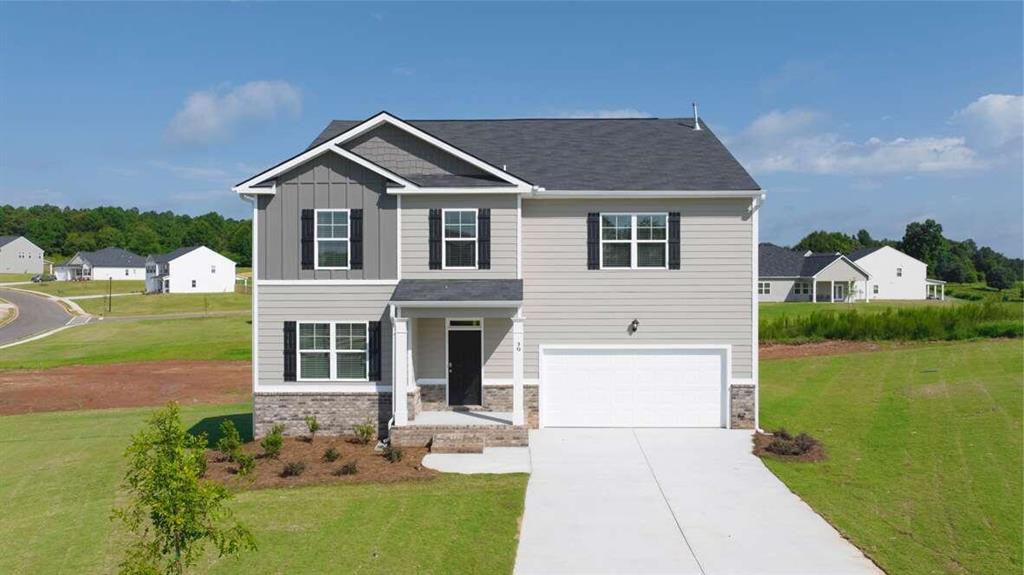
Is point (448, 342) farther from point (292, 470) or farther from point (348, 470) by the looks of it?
point (292, 470)

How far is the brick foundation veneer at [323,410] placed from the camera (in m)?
16.4

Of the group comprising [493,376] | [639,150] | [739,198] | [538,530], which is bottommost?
[538,530]

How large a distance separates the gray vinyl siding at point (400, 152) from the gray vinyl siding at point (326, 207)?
3.37ft

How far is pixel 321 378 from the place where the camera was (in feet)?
54.3

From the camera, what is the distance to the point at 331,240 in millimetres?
16609

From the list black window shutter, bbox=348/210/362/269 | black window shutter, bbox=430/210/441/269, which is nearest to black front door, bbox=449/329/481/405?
black window shutter, bbox=430/210/441/269

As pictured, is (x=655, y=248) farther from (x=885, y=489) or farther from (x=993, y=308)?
(x=993, y=308)

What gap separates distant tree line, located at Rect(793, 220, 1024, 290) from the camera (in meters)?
105

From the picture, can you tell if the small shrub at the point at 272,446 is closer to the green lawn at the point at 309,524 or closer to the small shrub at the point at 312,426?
the small shrub at the point at 312,426

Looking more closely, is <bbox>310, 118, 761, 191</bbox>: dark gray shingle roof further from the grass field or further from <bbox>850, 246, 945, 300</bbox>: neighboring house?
the grass field

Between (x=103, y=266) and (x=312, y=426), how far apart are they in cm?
9490

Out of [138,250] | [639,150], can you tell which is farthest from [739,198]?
[138,250]

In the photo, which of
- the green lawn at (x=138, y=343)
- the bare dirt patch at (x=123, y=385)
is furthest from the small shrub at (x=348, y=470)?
the green lawn at (x=138, y=343)

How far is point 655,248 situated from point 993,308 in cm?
2733
